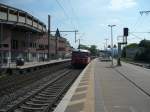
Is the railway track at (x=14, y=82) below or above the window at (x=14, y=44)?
below

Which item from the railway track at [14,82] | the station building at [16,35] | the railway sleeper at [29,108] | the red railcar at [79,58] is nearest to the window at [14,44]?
the station building at [16,35]

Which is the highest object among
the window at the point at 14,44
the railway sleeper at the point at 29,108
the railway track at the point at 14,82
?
the window at the point at 14,44

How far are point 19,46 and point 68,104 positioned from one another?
2490 inches

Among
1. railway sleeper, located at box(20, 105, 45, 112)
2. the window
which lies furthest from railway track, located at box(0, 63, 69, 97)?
the window

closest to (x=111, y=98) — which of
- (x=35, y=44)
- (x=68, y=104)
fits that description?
(x=68, y=104)

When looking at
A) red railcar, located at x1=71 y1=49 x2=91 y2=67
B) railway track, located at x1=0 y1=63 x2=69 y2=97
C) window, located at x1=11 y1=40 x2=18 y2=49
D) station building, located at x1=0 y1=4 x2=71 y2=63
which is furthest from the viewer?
window, located at x1=11 y1=40 x2=18 y2=49

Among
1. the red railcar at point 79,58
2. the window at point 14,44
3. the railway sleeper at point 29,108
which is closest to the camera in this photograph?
the railway sleeper at point 29,108

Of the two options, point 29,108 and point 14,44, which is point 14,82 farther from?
point 14,44

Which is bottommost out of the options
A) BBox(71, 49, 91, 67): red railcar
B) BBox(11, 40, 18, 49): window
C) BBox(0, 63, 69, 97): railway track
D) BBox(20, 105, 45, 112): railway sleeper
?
BBox(0, 63, 69, 97): railway track

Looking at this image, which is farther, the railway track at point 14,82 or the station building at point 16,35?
the station building at point 16,35

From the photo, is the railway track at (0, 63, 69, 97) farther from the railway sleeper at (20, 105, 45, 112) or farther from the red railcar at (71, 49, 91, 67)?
the red railcar at (71, 49, 91, 67)

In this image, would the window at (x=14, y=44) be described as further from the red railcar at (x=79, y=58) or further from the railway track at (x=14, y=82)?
the railway track at (x=14, y=82)

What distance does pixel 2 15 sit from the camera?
6088cm

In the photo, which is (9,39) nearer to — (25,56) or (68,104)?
(25,56)
